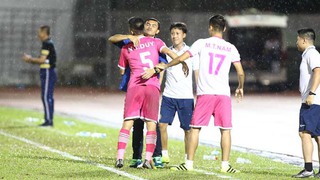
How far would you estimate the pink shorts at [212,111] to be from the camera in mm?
12836

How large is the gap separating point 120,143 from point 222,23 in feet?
6.52

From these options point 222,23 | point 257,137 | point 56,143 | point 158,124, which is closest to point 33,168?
point 158,124

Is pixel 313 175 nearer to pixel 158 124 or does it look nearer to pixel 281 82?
pixel 158 124

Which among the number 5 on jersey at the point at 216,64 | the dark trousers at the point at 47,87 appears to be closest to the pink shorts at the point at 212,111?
the number 5 on jersey at the point at 216,64

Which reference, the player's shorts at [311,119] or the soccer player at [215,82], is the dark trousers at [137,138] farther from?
the player's shorts at [311,119]

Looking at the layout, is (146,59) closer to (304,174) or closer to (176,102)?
(176,102)

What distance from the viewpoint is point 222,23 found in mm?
12820

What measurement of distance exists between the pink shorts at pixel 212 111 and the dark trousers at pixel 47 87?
8.45 metres

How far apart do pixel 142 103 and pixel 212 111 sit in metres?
0.96

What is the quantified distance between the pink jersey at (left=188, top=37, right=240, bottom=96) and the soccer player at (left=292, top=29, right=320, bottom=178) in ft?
2.81

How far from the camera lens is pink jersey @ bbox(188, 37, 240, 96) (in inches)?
505

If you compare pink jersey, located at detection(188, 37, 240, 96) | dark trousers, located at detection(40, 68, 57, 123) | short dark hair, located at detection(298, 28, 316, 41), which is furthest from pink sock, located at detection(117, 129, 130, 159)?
dark trousers, located at detection(40, 68, 57, 123)

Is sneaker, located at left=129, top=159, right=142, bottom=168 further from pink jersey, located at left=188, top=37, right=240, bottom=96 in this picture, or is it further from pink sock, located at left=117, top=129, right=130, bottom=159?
pink jersey, located at left=188, top=37, right=240, bottom=96

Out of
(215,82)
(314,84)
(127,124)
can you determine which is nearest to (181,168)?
(127,124)
